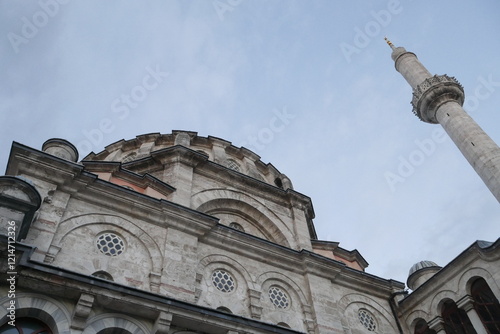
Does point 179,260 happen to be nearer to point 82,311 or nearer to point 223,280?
point 223,280

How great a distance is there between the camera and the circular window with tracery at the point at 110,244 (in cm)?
1116

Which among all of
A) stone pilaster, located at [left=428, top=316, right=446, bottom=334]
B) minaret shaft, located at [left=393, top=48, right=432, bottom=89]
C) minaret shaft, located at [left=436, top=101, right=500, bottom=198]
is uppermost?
minaret shaft, located at [left=393, top=48, right=432, bottom=89]

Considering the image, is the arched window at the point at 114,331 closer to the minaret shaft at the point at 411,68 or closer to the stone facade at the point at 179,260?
the stone facade at the point at 179,260

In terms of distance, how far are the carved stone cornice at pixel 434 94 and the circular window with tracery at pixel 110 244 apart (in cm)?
1579

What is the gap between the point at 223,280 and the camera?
12.9 m

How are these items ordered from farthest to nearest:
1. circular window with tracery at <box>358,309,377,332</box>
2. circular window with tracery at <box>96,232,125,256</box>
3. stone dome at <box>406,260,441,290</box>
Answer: stone dome at <box>406,260,441,290</box>, circular window with tracery at <box>358,309,377,332</box>, circular window with tracery at <box>96,232,125,256</box>

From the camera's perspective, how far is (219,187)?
16828 millimetres

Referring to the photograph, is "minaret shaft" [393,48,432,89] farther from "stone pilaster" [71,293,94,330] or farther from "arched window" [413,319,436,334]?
"stone pilaster" [71,293,94,330]

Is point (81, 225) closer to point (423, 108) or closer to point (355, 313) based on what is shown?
point (355, 313)

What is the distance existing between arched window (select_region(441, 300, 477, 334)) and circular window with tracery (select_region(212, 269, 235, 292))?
25.7ft

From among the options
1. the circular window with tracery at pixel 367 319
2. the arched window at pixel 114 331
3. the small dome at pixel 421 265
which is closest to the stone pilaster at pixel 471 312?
the circular window with tracery at pixel 367 319

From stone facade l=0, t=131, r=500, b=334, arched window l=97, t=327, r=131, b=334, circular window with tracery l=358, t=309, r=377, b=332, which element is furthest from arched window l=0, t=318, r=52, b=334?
circular window with tracery l=358, t=309, r=377, b=332

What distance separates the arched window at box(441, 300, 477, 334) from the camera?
1453 cm

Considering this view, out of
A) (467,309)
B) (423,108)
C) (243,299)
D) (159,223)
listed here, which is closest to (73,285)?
(159,223)
